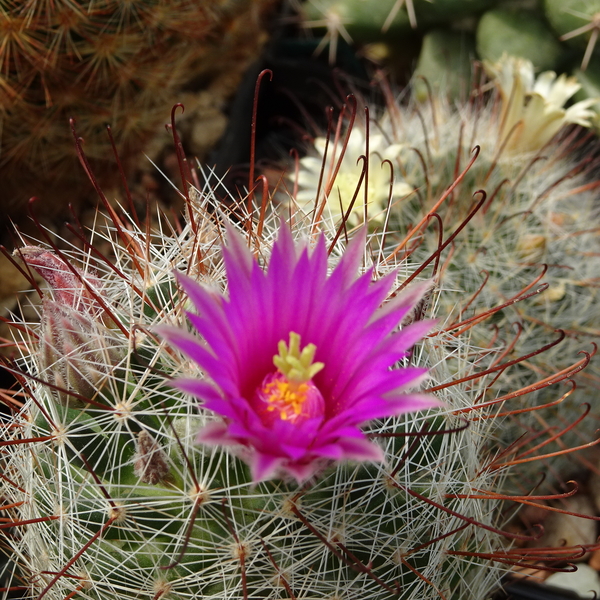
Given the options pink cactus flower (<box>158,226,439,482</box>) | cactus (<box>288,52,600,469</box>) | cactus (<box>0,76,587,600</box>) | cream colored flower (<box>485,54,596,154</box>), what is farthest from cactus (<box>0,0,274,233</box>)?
pink cactus flower (<box>158,226,439,482</box>)

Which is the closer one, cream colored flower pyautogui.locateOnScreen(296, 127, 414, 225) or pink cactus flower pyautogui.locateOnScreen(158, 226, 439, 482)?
pink cactus flower pyautogui.locateOnScreen(158, 226, 439, 482)

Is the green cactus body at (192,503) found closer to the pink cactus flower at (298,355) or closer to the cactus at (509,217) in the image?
the pink cactus flower at (298,355)

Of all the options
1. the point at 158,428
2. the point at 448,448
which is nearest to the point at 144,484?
the point at 158,428

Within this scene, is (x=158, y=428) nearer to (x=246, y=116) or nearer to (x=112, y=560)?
(x=112, y=560)

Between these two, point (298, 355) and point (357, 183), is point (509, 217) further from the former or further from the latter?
point (298, 355)

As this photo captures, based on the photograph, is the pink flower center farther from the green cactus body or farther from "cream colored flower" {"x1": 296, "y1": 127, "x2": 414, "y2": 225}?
"cream colored flower" {"x1": 296, "y1": 127, "x2": 414, "y2": 225}

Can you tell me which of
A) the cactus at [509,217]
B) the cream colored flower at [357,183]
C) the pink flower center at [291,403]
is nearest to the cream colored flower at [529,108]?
the cactus at [509,217]

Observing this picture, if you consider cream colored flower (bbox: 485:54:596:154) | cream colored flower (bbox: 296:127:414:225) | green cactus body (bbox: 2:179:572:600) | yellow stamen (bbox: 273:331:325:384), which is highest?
cream colored flower (bbox: 485:54:596:154)

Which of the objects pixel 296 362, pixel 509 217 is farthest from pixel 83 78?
pixel 296 362
